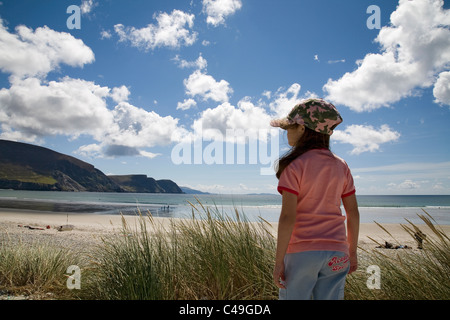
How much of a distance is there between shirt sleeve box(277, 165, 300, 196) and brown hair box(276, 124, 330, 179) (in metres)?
0.13

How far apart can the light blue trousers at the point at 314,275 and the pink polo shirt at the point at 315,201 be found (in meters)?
0.04

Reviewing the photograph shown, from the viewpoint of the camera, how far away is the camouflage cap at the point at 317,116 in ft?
5.94

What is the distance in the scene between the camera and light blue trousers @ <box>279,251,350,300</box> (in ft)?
5.21

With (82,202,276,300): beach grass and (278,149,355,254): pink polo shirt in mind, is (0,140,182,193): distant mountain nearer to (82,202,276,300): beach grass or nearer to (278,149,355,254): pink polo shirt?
(82,202,276,300): beach grass

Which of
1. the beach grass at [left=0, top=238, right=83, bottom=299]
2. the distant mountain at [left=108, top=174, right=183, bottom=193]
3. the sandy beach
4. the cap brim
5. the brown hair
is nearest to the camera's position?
the brown hair

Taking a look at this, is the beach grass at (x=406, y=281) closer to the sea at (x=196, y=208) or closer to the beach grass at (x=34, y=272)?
the sea at (x=196, y=208)

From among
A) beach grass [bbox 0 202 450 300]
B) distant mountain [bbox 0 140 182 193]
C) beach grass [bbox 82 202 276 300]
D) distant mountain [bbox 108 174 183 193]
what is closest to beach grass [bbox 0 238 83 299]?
beach grass [bbox 0 202 450 300]

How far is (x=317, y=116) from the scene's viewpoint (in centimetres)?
181

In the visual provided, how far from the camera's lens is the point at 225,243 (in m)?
3.18

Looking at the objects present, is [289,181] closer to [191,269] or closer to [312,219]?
[312,219]

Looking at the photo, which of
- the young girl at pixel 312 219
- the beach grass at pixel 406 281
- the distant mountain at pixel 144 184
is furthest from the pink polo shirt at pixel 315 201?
the distant mountain at pixel 144 184

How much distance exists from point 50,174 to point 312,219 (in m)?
171

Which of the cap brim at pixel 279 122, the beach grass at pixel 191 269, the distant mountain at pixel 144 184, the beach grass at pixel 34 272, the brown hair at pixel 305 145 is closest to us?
the brown hair at pixel 305 145
